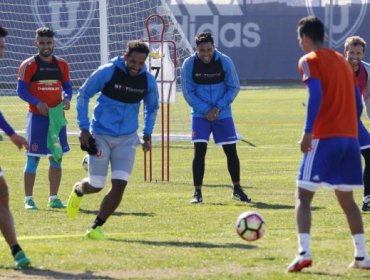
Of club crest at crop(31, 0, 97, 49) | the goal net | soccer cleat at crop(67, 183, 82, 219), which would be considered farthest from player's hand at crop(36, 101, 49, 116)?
club crest at crop(31, 0, 97, 49)

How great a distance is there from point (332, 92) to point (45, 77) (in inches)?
217

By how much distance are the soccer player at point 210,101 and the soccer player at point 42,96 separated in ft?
5.29

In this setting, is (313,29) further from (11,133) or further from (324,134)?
(11,133)

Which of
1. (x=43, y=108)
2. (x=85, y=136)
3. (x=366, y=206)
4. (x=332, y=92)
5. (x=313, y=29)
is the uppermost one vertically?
(x=313, y=29)

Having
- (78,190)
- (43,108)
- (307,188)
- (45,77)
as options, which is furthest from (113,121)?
(45,77)

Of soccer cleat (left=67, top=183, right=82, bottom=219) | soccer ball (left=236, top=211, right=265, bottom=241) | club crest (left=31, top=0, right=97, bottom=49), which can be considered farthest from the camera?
club crest (left=31, top=0, right=97, bottom=49)

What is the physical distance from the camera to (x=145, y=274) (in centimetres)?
868

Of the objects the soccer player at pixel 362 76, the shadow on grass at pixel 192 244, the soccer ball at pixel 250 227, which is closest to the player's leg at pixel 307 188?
the soccer ball at pixel 250 227

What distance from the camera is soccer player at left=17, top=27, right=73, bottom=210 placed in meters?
13.3

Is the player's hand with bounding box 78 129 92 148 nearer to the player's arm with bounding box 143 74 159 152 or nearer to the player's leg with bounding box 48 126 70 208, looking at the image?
the player's arm with bounding box 143 74 159 152

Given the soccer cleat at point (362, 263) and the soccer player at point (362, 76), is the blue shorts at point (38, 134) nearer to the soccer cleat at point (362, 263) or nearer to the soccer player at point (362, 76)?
the soccer player at point (362, 76)

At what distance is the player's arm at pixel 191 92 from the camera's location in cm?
1427

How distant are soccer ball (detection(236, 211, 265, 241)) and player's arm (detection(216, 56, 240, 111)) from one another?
427 cm

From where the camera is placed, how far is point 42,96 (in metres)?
13.5
